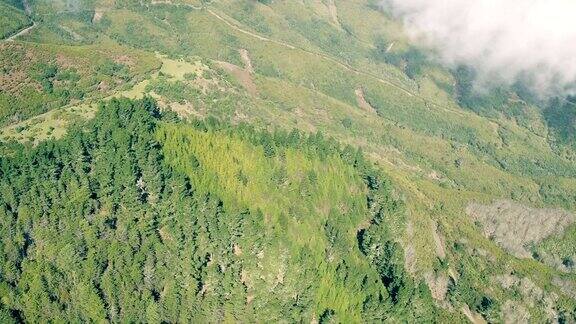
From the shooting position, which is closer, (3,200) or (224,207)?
(3,200)

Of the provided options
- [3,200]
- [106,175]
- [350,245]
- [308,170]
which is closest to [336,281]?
[350,245]

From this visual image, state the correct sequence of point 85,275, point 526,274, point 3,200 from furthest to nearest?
point 526,274 → point 3,200 → point 85,275

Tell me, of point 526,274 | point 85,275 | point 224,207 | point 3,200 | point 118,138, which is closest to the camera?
point 85,275

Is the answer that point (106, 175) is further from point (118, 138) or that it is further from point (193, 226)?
point (193, 226)

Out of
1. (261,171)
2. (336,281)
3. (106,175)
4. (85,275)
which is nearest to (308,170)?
(261,171)

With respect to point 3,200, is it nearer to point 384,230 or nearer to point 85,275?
point 85,275

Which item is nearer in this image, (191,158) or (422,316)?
(422,316)

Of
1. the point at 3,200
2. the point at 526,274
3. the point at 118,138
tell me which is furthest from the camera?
the point at 526,274

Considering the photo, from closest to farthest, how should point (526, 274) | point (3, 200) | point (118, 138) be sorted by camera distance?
point (3, 200), point (118, 138), point (526, 274)

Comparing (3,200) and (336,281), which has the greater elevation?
(336,281)
